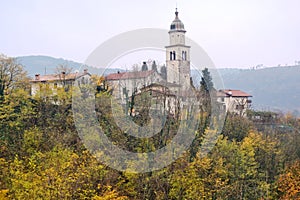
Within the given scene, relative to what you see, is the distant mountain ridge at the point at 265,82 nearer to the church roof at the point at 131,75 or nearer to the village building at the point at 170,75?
the village building at the point at 170,75

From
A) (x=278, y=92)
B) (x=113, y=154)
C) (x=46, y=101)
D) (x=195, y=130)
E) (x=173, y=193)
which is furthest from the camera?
(x=278, y=92)

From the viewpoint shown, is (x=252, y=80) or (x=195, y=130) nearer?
(x=195, y=130)

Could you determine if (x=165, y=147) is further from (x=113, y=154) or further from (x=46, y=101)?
(x=46, y=101)

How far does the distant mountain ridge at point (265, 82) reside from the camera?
119688 millimetres

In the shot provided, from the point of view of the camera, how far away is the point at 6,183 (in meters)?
17.8

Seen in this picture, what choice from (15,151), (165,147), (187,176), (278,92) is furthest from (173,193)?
(278,92)

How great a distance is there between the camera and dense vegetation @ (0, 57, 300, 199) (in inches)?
687

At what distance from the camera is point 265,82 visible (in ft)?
448

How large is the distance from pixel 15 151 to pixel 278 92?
11406 centimetres

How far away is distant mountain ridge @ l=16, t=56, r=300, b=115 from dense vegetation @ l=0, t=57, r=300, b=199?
86075 millimetres

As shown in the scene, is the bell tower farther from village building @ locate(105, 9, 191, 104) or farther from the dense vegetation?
the dense vegetation

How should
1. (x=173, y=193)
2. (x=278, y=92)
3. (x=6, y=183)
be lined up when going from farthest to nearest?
(x=278, y=92), (x=173, y=193), (x=6, y=183)

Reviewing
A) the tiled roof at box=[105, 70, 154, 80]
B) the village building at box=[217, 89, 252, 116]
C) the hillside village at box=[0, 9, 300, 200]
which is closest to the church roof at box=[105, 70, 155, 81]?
the tiled roof at box=[105, 70, 154, 80]

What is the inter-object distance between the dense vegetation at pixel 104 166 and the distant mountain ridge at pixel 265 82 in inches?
3389
